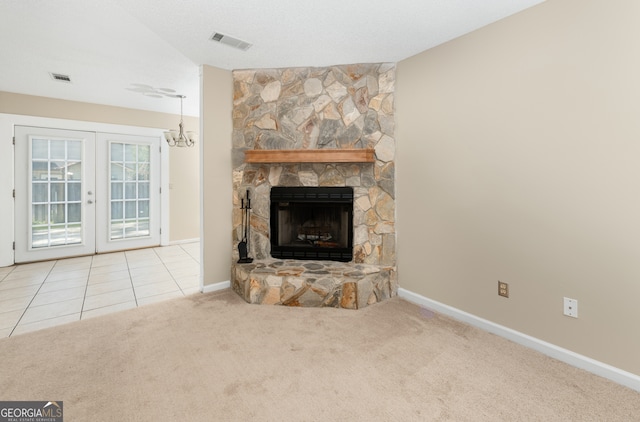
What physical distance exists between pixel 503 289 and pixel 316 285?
4.98ft

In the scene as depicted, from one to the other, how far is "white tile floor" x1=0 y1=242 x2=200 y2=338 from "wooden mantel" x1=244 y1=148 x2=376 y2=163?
64.3 inches

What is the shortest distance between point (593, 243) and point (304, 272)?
2160 mm

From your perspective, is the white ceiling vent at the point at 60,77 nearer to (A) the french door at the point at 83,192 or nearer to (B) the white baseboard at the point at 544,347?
(A) the french door at the point at 83,192

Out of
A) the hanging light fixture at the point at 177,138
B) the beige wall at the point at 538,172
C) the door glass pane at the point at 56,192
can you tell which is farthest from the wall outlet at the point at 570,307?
the door glass pane at the point at 56,192

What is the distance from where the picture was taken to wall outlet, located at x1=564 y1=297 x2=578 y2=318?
196 centimetres

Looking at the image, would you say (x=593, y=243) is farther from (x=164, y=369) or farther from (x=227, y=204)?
(x=227, y=204)

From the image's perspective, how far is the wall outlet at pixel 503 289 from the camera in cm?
230

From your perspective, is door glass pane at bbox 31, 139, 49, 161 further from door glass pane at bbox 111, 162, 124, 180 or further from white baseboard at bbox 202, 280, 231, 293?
white baseboard at bbox 202, 280, 231, 293

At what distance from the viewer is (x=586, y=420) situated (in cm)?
148

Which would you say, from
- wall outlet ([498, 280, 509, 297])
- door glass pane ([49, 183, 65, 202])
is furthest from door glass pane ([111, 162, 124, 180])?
wall outlet ([498, 280, 509, 297])

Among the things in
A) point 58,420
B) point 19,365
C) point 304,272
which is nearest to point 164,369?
point 58,420

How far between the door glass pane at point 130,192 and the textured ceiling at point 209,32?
165 cm

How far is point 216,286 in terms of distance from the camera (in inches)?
131

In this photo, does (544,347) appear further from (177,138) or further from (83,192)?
(83,192)
